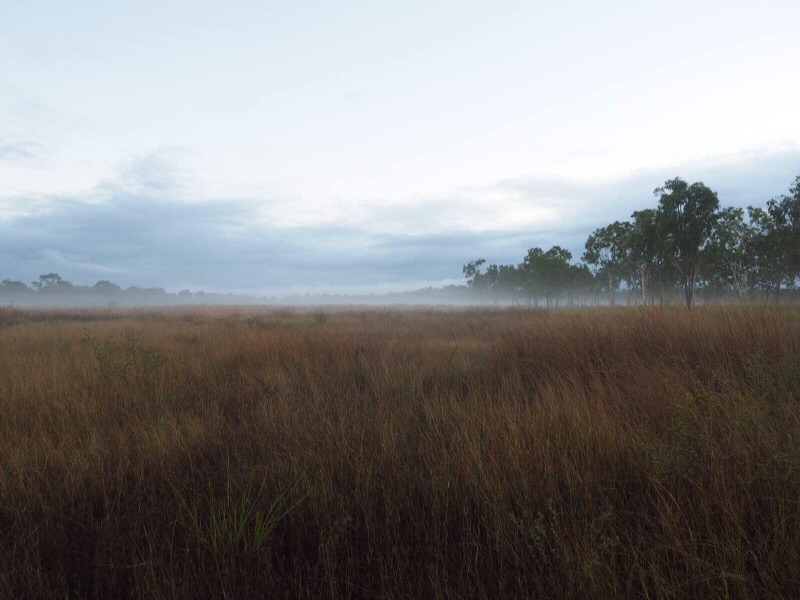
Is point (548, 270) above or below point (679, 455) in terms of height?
above

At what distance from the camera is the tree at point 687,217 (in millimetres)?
32375

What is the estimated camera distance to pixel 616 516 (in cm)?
191

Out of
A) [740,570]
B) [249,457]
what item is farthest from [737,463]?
[249,457]

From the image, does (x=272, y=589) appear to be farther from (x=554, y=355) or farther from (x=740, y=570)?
(x=554, y=355)

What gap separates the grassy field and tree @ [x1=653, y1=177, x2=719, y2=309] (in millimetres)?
37030

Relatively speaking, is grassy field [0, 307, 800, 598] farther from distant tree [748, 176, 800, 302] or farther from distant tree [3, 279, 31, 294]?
distant tree [3, 279, 31, 294]

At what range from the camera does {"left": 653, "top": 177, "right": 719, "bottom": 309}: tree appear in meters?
32.4

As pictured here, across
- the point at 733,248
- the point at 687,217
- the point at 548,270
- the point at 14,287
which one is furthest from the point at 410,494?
the point at 14,287

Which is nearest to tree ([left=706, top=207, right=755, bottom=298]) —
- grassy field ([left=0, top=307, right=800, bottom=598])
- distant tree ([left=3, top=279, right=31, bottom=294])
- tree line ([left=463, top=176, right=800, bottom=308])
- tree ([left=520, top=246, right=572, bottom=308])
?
tree line ([left=463, top=176, right=800, bottom=308])

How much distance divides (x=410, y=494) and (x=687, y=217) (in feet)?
138

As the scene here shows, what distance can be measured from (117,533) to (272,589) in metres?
1.10

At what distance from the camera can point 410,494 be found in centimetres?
224

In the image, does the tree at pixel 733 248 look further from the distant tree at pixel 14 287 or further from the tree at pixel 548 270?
the distant tree at pixel 14 287

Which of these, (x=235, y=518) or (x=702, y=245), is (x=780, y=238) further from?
(x=235, y=518)
